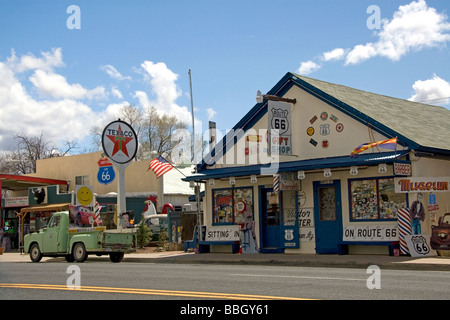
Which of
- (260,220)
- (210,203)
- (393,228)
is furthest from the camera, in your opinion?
(210,203)

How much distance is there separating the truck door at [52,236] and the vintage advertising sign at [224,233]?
6163 millimetres

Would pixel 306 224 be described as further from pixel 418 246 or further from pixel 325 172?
pixel 418 246

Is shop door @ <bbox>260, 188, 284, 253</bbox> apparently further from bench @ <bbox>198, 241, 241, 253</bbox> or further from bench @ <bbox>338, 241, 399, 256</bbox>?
bench @ <bbox>338, 241, 399, 256</bbox>

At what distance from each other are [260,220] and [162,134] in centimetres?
3637

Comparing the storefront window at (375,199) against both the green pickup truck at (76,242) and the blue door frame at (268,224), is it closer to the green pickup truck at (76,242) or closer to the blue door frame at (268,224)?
the blue door frame at (268,224)

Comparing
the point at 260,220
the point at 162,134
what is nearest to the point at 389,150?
the point at 260,220

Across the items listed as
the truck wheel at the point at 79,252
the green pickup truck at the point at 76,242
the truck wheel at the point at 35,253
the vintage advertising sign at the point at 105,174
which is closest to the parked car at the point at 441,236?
the green pickup truck at the point at 76,242

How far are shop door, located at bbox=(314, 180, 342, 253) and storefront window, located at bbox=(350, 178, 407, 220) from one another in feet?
2.16

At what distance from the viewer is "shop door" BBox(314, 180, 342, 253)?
2166 cm

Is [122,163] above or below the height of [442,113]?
below

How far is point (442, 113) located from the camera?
92.7 feet

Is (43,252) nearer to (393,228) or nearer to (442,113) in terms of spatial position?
(393,228)

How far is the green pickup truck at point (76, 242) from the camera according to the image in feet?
74.6

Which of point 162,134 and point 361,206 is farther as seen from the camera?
point 162,134
